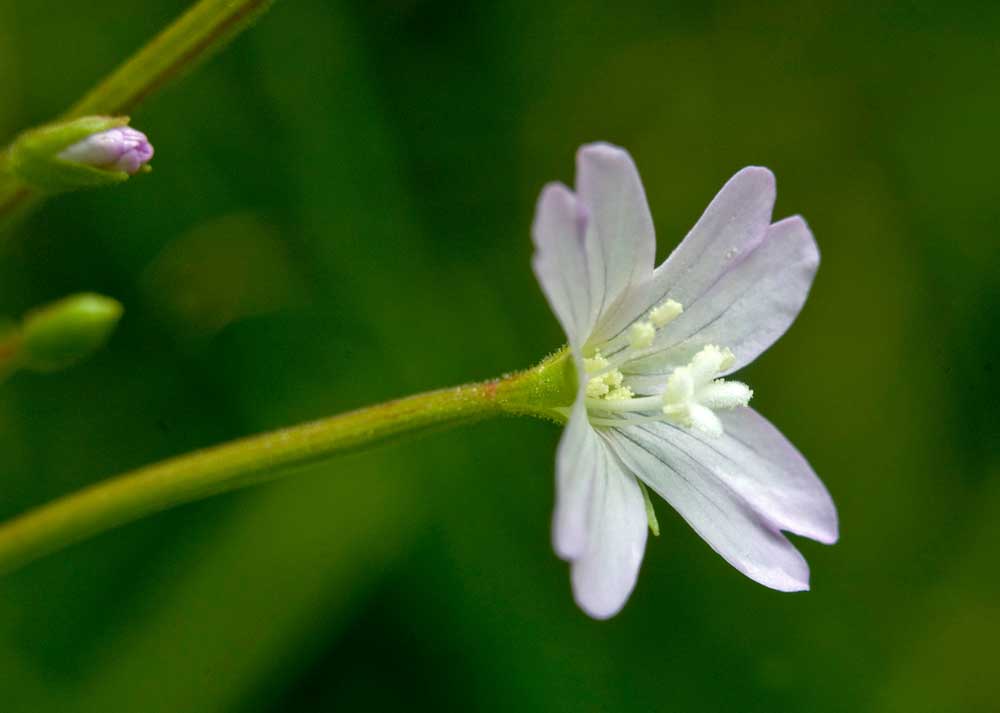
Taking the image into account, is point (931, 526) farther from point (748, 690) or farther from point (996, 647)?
point (748, 690)

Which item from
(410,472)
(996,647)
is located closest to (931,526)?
(996,647)

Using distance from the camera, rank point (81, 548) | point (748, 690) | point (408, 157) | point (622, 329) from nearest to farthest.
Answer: point (622, 329)
point (81, 548)
point (748, 690)
point (408, 157)

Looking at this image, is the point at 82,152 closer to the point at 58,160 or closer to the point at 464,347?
the point at 58,160

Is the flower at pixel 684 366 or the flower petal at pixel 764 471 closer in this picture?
the flower at pixel 684 366

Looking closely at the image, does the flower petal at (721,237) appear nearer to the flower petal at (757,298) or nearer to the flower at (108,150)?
the flower petal at (757,298)

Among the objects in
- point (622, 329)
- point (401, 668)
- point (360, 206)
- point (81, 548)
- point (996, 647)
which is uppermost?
point (360, 206)

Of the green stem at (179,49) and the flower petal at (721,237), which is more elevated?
the green stem at (179,49)

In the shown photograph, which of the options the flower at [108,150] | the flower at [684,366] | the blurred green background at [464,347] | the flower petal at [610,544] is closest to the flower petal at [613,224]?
the flower at [684,366]

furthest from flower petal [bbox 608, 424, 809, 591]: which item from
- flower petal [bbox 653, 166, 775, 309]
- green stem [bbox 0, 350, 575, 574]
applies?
green stem [bbox 0, 350, 575, 574]
